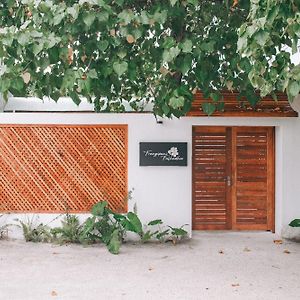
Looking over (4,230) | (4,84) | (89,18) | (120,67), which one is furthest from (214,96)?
(4,230)

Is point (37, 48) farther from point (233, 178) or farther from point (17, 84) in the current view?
point (233, 178)

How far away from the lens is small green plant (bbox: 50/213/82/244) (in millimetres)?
8719

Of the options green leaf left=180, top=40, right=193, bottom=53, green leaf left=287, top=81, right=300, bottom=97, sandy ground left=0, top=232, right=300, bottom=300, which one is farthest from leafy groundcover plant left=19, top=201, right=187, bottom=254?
green leaf left=287, top=81, right=300, bottom=97

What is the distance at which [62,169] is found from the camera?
920cm

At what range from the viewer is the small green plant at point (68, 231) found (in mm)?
8719

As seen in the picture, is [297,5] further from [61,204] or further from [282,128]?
[61,204]

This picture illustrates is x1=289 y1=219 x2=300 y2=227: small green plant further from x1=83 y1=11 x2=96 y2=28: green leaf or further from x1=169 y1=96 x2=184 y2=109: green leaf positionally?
x1=83 y1=11 x2=96 y2=28: green leaf

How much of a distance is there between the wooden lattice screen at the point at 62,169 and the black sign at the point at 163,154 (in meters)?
0.39

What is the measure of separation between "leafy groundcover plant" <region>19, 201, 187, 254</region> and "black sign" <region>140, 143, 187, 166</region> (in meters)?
1.02

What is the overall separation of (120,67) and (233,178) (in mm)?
4935

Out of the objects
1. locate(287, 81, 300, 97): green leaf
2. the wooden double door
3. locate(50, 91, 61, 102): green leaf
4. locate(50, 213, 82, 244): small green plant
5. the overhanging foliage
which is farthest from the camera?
the wooden double door

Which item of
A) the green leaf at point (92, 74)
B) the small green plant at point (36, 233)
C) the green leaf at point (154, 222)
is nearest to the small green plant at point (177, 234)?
the green leaf at point (154, 222)

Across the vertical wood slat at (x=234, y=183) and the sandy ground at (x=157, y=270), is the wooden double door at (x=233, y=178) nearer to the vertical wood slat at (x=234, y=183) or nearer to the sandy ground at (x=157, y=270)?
the vertical wood slat at (x=234, y=183)

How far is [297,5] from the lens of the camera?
4.23 metres
